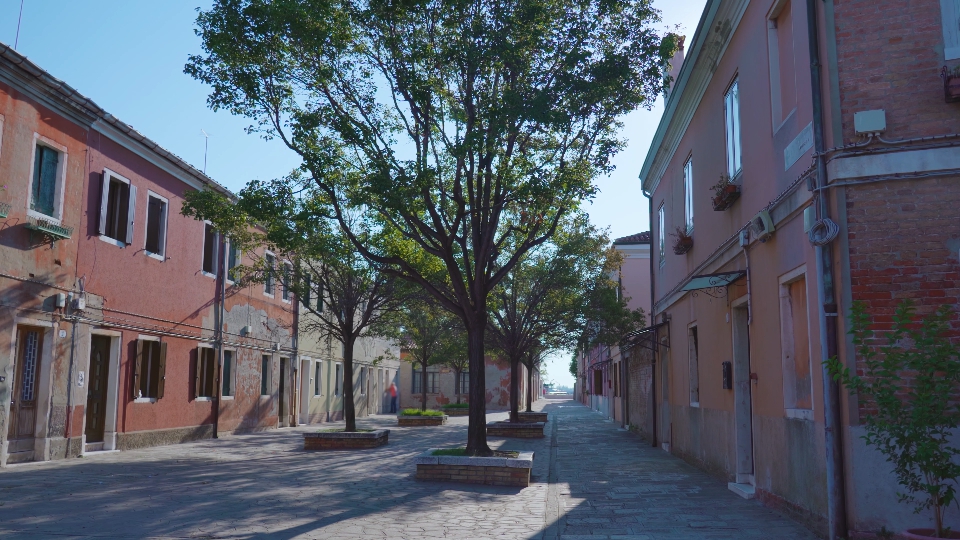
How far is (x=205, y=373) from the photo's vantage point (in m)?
19.9

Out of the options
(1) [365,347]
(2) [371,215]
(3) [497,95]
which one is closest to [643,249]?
(1) [365,347]

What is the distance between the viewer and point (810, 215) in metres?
7.46

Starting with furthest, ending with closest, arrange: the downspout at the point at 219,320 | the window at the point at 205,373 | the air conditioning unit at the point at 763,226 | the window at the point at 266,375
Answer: the window at the point at 266,375 < the downspout at the point at 219,320 < the window at the point at 205,373 < the air conditioning unit at the point at 763,226

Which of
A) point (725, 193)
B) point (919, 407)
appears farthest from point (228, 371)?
point (919, 407)

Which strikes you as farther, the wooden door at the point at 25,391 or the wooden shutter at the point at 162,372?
the wooden shutter at the point at 162,372

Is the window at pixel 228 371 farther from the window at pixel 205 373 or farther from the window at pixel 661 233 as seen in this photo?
the window at pixel 661 233

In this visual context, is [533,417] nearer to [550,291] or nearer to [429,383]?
[550,291]

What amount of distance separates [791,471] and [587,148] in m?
6.48

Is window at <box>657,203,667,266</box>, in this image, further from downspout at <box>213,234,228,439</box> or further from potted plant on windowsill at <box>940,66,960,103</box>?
downspout at <box>213,234,228,439</box>

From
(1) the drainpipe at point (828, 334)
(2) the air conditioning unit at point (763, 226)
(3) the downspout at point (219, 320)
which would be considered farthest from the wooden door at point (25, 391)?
(1) the drainpipe at point (828, 334)

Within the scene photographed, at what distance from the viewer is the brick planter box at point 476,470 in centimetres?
1119

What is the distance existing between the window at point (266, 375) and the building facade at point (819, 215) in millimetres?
16240

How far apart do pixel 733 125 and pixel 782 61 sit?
2.32 metres

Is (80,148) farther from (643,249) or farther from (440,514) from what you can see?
(643,249)
